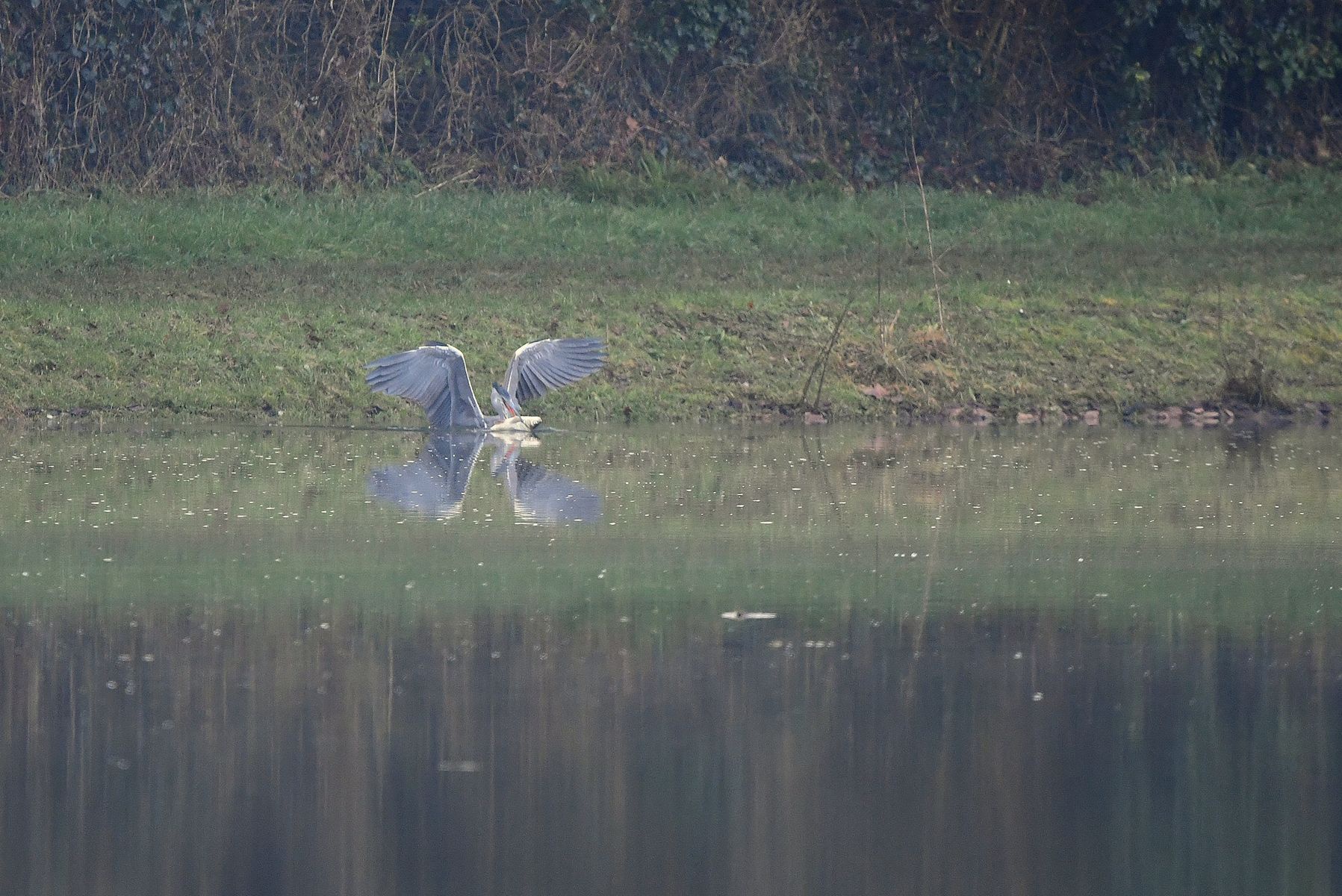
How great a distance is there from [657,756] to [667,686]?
28.1 inches

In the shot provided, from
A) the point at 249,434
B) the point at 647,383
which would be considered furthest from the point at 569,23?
the point at 249,434

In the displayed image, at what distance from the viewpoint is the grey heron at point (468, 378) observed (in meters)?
12.4

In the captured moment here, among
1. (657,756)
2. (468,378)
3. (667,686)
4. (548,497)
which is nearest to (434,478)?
(548,497)

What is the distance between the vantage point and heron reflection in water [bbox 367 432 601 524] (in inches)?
373

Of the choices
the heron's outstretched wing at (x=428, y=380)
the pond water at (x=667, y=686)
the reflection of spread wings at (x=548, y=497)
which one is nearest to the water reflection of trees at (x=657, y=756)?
the pond water at (x=667, y=686)

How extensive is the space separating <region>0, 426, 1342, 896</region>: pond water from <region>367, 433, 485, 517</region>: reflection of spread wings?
0.18 ft

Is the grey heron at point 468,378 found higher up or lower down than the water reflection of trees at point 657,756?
higher up

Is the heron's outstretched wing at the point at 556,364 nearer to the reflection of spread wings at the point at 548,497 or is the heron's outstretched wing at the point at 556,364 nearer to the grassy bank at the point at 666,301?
the grassy bank at the point at 666,301

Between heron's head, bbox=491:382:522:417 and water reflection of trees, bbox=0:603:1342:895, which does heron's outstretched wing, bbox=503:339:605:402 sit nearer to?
heron's head, bbox=491:382:522:417

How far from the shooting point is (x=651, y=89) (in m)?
19.5

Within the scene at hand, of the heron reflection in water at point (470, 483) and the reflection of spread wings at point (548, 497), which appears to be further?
the heron reflection in water at point (470, 483)

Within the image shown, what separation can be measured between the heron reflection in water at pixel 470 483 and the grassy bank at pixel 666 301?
125cm

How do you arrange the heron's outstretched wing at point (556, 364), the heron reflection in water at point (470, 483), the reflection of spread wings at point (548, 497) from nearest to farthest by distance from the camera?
the reflection of spread wings at point (548, 497) < the heron reflection in water at point (470, 483) < the heron's outstretched wing at point (556, 364)

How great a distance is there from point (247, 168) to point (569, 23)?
3.10 m
